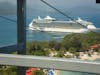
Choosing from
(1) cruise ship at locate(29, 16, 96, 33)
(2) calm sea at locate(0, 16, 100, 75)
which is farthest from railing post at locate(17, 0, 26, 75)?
(1) cruise ship at locate(29, 16, 96, 33)

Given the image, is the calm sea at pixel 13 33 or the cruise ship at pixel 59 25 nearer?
the calm sea at pixel 13 33

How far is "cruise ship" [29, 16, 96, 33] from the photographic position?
2.57 m

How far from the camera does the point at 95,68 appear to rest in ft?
2.02

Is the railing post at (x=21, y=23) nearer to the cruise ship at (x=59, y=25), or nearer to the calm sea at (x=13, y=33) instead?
the calm sea at (x=13, y=33)

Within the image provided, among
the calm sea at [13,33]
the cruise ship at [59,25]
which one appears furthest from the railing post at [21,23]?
the cruise ship at [59,25]

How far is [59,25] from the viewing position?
2574mm

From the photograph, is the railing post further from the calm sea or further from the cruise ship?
the cruise ship

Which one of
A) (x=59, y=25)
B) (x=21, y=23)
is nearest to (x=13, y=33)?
(x=21, y=23)

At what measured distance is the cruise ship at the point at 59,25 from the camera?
2566mm

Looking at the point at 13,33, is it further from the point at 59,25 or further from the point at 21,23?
the point at 59,25

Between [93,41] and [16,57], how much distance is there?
67.0 inches

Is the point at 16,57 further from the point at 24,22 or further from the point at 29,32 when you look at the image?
the point at 29,32

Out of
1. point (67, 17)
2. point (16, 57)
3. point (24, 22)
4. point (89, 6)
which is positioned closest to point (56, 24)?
point (67, 17)

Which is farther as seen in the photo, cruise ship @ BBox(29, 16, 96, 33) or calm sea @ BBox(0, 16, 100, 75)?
cruise ship @ BBox(29, 16, 96, 33)
